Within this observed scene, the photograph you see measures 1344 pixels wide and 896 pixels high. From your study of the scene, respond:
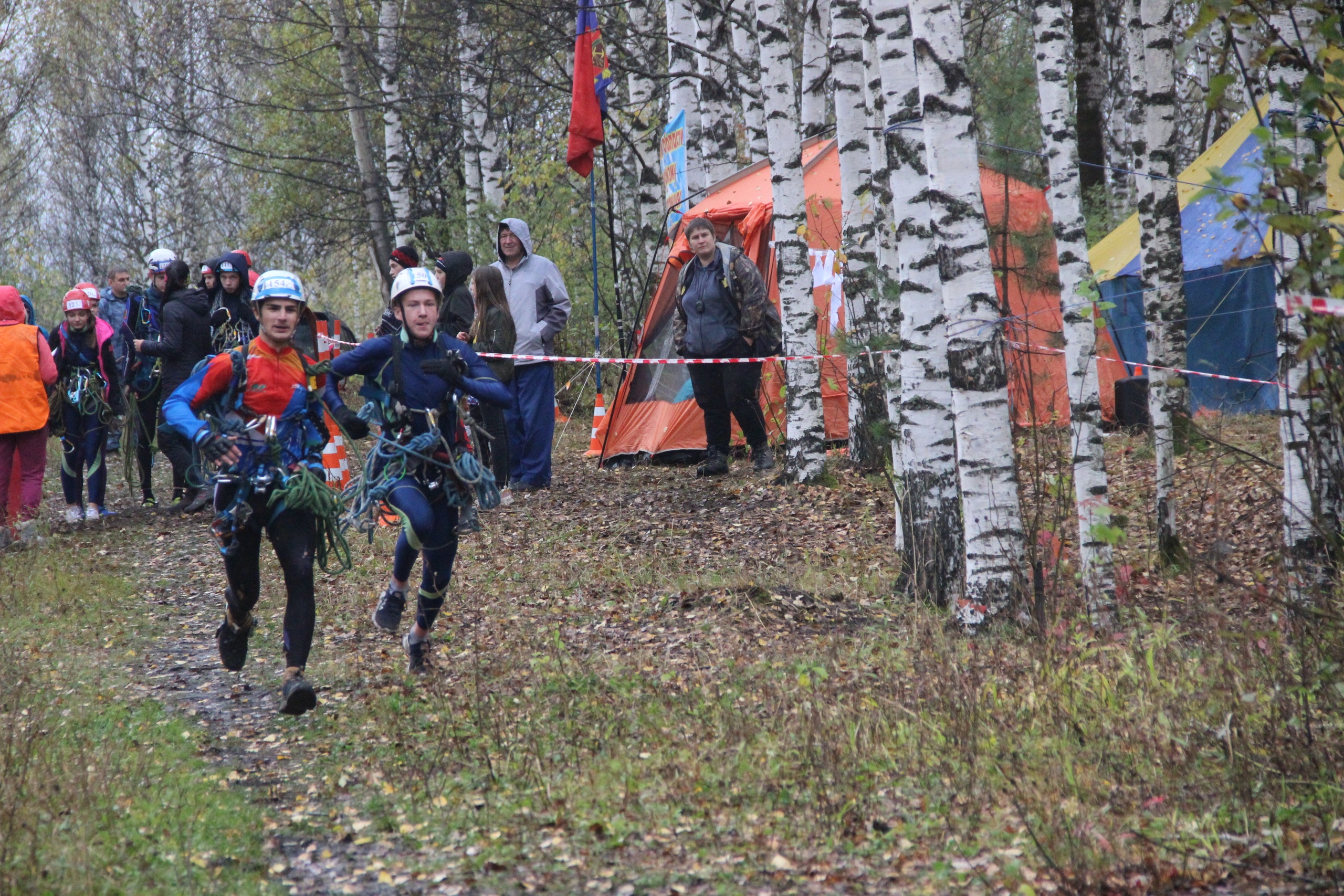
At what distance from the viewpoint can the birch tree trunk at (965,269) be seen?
602 centimetres

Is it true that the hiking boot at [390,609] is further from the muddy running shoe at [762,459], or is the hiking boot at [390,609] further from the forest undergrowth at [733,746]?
the muddy running shoe at [762,459]

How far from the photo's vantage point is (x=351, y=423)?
6168 mm

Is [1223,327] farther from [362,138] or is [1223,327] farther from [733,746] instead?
[362,138]

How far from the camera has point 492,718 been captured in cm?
561

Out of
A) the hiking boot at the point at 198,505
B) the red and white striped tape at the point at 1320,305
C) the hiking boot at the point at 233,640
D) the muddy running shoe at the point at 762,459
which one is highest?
the red and white striped tape at the point at 1320,305

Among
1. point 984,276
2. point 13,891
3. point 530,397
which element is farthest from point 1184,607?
point 530,397

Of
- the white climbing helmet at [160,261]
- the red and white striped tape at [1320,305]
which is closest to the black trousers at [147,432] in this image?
the white climbing helmet at [160,261]

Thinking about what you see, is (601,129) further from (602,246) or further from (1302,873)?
(1302,873)

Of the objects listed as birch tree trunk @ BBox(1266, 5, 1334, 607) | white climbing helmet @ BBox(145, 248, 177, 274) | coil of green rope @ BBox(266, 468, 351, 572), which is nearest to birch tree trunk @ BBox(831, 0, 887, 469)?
birch tree trunk @ BBox(1266, 5, 1334, 607)

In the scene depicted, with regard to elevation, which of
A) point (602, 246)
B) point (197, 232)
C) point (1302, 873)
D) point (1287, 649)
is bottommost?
point (1302, 873)

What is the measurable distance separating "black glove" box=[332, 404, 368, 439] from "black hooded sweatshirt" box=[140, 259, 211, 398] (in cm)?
580

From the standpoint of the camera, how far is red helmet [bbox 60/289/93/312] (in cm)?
1170

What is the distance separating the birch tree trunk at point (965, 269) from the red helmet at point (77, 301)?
28.0 feet

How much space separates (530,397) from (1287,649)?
771 cm
